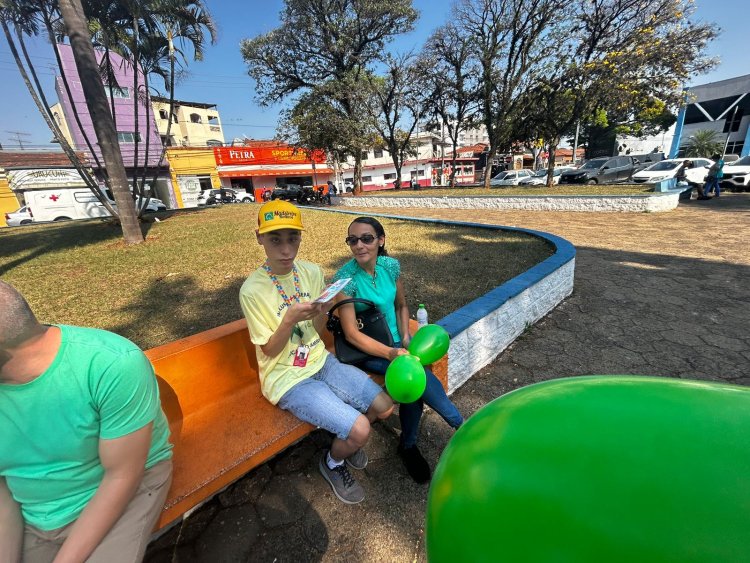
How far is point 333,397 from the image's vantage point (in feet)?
5.87

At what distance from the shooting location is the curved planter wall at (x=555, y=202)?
386 inches

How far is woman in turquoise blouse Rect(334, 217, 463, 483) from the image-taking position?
196cm

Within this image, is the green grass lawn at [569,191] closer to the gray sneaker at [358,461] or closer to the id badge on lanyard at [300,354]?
the gray sneaker at [358,461]

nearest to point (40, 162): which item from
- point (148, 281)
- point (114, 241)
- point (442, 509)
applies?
point (114, 241)

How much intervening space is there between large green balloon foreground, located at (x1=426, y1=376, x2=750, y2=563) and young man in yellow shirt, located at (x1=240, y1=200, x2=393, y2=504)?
104 cm

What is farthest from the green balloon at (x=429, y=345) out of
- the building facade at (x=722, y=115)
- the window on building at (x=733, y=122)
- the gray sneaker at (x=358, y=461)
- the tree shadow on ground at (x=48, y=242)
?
the window on building at (x=733, y=122)

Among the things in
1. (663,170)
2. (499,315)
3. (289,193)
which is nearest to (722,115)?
(663,170)

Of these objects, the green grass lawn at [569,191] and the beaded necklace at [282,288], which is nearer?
the beaded necklace at [282,288]

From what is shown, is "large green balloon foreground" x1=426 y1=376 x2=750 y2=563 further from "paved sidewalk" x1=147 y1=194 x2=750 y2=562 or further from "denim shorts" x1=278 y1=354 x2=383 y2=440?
"paved sidewalk" x1=147 y1=194 x2=750 y2=562

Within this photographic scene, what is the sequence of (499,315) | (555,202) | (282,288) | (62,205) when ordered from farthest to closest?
(62,205), (555,202), (499,315), (282,288)

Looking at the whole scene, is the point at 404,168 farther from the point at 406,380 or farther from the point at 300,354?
the point at 406,380

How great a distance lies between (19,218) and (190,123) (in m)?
23.1

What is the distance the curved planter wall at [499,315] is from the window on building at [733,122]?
3260 cm

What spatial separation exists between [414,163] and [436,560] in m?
45.2
